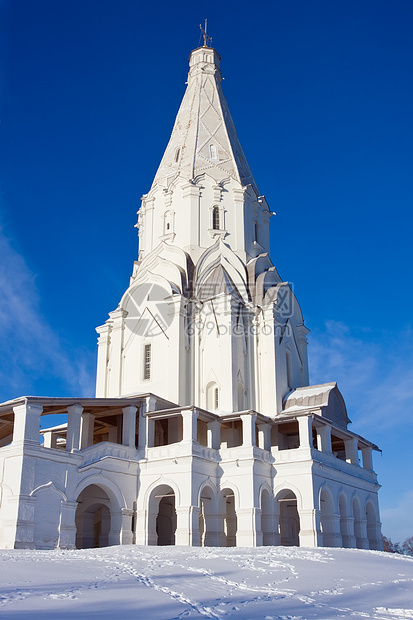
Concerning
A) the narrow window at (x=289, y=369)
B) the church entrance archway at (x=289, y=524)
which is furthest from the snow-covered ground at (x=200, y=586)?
the narrow window at (x=289, y=369)

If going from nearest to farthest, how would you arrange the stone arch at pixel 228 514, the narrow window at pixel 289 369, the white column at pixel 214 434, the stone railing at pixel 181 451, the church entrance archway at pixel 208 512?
the stone railing at pixel 181 451
the church entrance archway at pixel 208 512
the stone arch at pixel 228 514
the white column at pixel 214 434
the narrow window at pixel 289 369

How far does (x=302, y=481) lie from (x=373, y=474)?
24.2 feet

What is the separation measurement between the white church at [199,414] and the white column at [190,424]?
5cm

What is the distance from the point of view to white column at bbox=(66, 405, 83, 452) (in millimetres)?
22141

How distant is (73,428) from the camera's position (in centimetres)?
2245

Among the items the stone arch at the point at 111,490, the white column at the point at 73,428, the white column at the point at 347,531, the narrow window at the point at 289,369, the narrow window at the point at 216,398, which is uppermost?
the narrow window at the point at 289,369

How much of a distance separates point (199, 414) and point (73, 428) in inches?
197

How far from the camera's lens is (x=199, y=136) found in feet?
114

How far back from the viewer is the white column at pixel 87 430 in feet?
81.4

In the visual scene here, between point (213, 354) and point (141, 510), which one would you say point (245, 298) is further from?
point (141, 510)

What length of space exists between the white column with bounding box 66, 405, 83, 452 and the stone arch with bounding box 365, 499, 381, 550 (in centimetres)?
1429

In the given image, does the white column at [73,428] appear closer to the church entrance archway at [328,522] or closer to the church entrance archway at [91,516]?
the church entrance archway at [91,516]

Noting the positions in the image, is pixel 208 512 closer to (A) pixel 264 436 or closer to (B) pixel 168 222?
(A) pixel 264 436

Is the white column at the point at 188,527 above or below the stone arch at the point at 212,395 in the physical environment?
below
